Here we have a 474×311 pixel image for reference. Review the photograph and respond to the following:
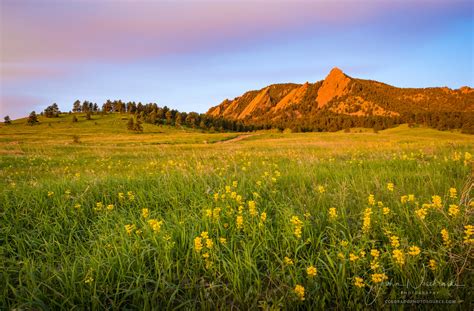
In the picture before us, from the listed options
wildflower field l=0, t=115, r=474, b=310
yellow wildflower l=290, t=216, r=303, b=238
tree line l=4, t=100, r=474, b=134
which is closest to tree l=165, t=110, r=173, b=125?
tree line l=4, t=100, r=474, b=134

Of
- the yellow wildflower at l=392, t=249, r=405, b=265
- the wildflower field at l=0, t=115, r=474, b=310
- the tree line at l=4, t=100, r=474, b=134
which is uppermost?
the tree line at l=4, t=100, r=474, b=134

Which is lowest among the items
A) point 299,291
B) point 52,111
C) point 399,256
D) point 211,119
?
point 299,291

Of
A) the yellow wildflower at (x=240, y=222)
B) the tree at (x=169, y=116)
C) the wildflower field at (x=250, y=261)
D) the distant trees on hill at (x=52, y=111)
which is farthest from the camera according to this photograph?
the distant trees on hill at (x=52, y=111)

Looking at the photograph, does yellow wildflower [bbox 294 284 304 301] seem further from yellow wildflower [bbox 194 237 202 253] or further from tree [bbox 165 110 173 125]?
tree [bbox 165 110 173 125]

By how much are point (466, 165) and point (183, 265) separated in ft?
24.0

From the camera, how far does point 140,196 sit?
174 inches

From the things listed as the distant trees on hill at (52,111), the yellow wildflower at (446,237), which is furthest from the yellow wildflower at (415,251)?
the distant trees on hill at (52,111)

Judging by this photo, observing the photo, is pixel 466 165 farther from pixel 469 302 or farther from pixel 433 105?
pixel 433 105

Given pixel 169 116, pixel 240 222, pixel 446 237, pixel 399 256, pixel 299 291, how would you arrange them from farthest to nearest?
pixel 169 116 → pixel 240 222 → pixel 446 237 → pixel 399 256 → pixel 299 291

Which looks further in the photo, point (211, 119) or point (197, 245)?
point (211, 119)

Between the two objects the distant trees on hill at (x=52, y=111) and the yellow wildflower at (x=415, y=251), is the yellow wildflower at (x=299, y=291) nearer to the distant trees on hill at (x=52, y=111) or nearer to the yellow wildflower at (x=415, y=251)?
the yellow wildflower at (x=415, y=251)

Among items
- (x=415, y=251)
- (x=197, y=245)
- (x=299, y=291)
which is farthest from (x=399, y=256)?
(x=197, y=245)

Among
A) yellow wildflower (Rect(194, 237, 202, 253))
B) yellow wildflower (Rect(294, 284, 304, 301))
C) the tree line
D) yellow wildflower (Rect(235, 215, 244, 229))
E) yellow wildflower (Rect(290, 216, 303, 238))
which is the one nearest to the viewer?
yellow wildflower (Rect(294, 284, 304, 301))

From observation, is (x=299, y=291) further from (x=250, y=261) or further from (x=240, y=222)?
(x=240, y=222)
